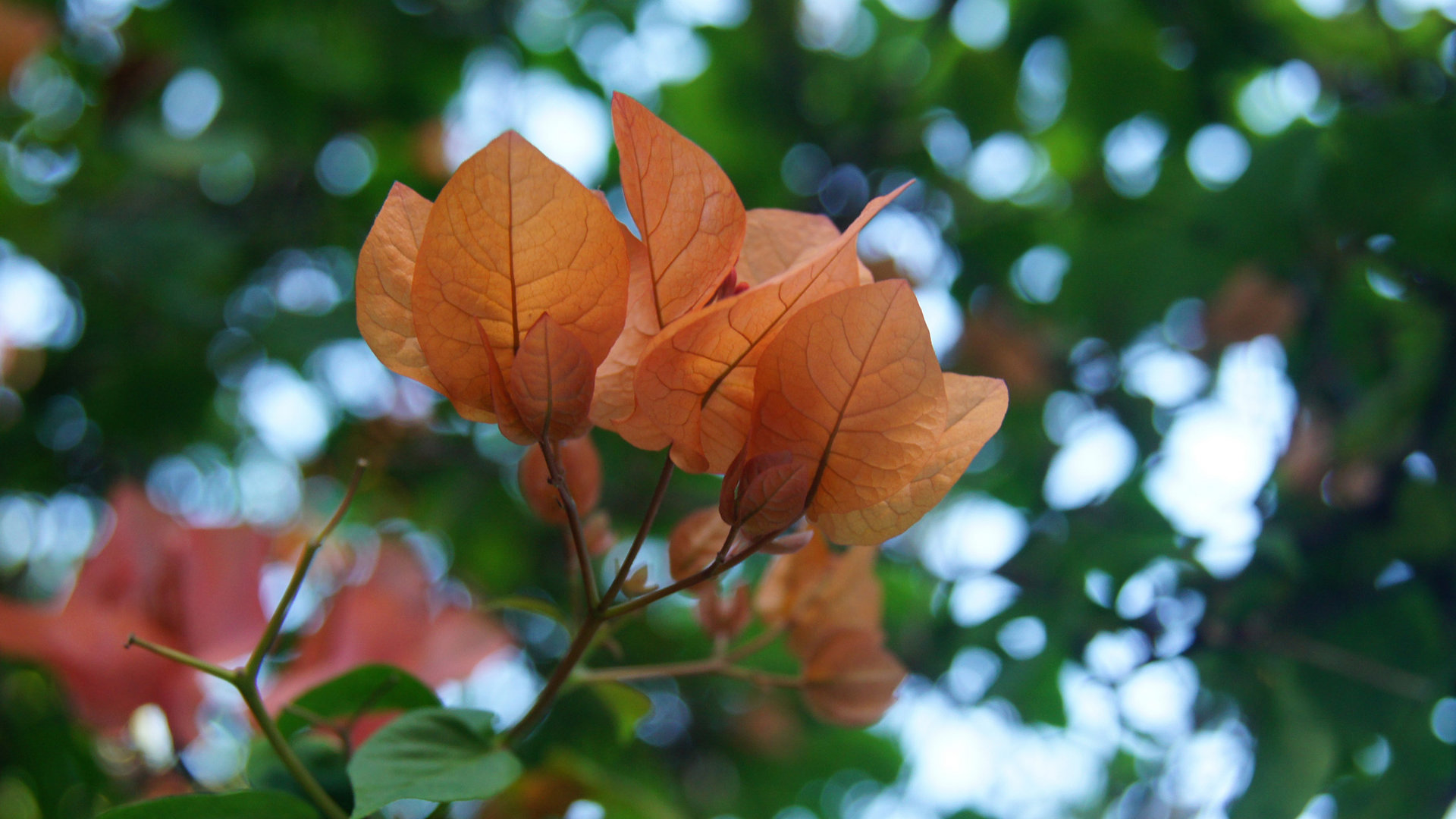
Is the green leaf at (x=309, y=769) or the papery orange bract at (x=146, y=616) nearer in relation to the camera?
the green leaf at (x=309, y=769)

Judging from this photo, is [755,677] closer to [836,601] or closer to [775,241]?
[836,601]

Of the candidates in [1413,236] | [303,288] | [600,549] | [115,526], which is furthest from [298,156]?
[1413,236]

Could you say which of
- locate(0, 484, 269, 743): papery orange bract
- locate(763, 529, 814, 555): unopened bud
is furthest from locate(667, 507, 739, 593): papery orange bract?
locate(0, 484, 269, 743): papery orange bract

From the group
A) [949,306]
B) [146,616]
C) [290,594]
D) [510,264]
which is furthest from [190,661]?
[949,306]

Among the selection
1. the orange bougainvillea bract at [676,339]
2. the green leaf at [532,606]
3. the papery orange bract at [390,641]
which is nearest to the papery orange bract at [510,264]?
A: the orange bougainvillea bract at [676,339]

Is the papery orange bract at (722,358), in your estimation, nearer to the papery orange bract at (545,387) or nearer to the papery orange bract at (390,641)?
the papery orange bract at (545,387)

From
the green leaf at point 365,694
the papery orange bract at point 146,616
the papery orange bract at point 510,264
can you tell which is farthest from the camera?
the papery orange bract at point 146,616

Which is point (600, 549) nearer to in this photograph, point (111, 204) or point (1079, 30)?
point (1079, 30)
